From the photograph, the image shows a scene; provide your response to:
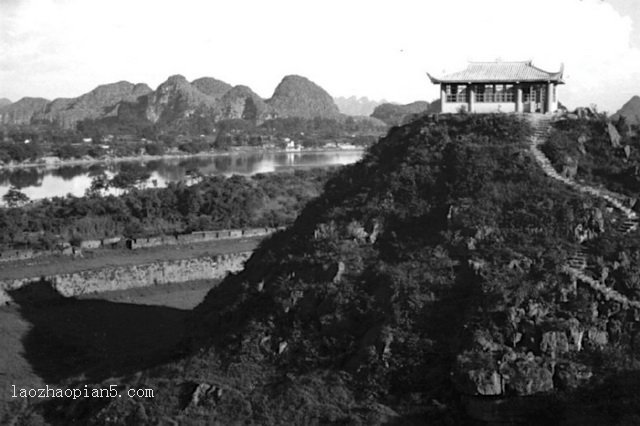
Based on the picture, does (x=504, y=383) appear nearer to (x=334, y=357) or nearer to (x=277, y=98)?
(x=334, y=357)

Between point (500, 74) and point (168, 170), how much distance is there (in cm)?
6348

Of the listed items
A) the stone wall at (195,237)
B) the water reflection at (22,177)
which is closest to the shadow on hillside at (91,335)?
the stone wall at (195,237)

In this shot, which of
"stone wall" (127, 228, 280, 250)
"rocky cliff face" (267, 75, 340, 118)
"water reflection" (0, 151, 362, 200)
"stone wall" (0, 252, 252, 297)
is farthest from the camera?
"rocky cliff face" (267, 75, 340, 118)

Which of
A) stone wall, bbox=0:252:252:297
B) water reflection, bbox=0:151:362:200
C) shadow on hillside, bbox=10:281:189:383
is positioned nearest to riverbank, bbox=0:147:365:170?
water reflection, bbox=0:151:362:200

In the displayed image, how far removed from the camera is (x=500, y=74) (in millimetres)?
18328

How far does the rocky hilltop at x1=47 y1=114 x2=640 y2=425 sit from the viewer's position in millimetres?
12242

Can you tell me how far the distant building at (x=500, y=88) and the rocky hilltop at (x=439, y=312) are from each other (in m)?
1.14

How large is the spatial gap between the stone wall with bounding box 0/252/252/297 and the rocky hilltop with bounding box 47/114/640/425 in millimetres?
9651

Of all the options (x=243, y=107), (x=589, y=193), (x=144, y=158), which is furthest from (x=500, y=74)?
(x=243, y=107)

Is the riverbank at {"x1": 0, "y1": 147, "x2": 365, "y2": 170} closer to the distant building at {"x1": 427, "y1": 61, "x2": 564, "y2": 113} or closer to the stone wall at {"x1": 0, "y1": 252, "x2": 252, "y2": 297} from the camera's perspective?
the stone wall at {"x1": 0, "y1": 252, "x2": 252, "y2": 297}

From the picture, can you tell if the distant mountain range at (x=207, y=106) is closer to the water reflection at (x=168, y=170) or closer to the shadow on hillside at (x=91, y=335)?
the water reflection at (x=168, y=170)

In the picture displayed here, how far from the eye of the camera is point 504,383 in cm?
1193

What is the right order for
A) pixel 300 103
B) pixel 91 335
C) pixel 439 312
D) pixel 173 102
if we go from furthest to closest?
pixel 300 103 < pixel 173 102 < pixel 91 335 < pixel 439 312

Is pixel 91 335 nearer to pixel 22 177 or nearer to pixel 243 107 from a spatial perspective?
pixel 22 177
